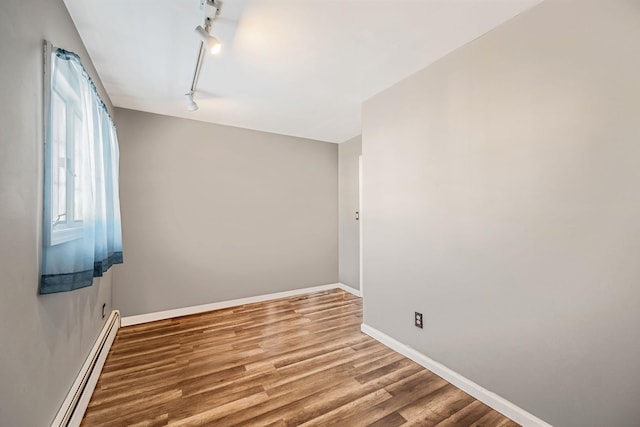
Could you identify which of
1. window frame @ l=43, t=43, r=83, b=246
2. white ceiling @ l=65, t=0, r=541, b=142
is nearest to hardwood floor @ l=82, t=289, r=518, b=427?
window frame @ l=43, t=43, r=83, b=246

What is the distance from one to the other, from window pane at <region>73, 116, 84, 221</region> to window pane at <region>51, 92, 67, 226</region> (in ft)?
0.27

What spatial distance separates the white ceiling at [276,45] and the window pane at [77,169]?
2.41 feet

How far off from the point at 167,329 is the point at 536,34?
13.0ft

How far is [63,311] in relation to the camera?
4.87 ft

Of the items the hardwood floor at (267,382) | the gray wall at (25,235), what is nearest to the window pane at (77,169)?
the gray wall at (25,235)

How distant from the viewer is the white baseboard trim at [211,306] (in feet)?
9.89

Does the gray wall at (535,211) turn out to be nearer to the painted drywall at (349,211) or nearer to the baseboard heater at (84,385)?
the painted drywall at (349,211)

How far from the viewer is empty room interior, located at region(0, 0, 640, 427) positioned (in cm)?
123

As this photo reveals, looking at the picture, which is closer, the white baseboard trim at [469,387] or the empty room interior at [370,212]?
the empty room interior at [370,212]

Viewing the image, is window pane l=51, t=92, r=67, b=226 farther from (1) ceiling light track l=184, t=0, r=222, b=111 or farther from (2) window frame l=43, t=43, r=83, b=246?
(1) ceiling light track l=184, t=0, r=222, b=111

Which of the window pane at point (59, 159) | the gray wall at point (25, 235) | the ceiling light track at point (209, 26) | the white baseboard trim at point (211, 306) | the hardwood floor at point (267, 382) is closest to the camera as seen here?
the gray wall at point (25, 235)

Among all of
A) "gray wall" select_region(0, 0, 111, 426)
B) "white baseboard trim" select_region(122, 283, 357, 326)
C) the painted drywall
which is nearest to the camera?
"gray wall" select_region(0, 0, 111, 426)

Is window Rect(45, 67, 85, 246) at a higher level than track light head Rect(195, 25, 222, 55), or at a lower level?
lower

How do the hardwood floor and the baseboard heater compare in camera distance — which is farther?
the hardwood floor
